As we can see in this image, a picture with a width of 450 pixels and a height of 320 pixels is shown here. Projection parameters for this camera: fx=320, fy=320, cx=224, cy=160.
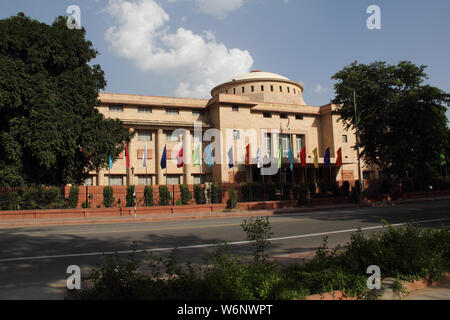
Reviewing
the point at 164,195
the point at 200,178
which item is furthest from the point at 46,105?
the point at 200,178

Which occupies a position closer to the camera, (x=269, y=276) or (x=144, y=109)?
(x=269, y=276)

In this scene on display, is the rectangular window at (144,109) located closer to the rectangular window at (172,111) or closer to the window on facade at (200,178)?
the rectangular window at (172,111)

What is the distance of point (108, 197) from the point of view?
24359mm

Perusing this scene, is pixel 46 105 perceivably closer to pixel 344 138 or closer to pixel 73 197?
pixel 73 197

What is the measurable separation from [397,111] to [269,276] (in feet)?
77.7

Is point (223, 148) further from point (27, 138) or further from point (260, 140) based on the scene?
point (27, 138)

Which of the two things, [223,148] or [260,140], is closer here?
[223,148]

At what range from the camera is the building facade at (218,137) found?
34.0 meters

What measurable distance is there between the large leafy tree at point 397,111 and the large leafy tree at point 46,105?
1894cm

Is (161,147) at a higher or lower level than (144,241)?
higher

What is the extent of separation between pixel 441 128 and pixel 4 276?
27.2 m

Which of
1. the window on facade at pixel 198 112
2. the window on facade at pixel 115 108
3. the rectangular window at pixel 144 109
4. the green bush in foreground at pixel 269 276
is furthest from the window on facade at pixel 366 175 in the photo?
the green bush in foreground at pixel 269 276
